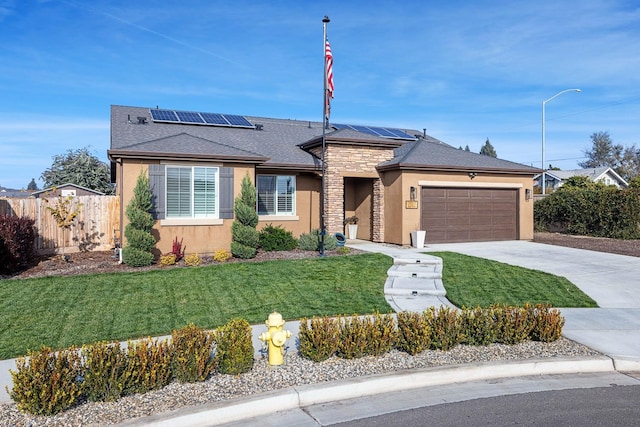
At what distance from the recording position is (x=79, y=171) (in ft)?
139

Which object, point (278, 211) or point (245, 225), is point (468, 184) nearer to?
point (278, 211)

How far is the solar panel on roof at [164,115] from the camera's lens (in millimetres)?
18438

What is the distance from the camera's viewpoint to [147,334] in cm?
741

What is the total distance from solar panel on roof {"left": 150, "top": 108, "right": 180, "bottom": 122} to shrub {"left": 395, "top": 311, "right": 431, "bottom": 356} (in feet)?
47.9

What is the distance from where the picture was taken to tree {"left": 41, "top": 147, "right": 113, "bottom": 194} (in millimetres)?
42219

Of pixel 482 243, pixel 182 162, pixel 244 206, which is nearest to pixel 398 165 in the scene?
pixel 482 243

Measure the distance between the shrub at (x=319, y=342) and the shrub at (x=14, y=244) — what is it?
28.8ft

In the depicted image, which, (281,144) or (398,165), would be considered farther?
(281,144)

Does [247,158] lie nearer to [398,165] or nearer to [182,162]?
[182,162]

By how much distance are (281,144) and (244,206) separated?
5.36 metres

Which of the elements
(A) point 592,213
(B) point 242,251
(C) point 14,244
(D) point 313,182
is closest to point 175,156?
(B) point 242,251

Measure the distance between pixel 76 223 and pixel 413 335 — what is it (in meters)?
12.4

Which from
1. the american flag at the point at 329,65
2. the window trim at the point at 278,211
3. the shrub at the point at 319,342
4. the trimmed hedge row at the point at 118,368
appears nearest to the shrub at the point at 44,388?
the trimmed hedge row at the point at 118,368

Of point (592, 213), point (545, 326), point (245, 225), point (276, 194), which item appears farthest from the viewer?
point (592, 213)
